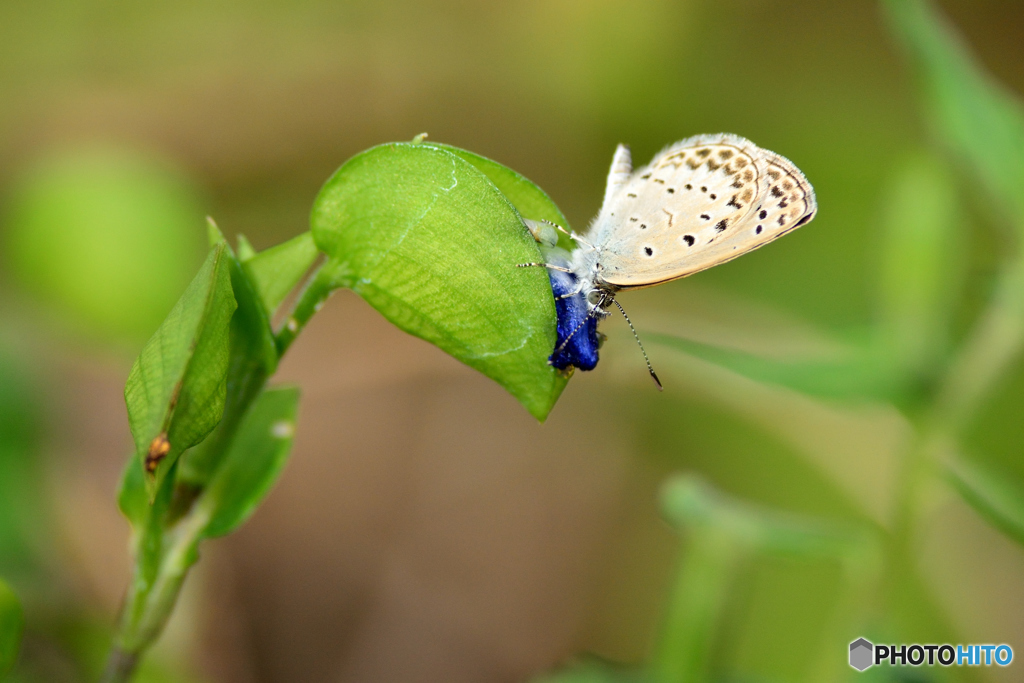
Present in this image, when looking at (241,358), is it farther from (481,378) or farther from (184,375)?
(481,378)

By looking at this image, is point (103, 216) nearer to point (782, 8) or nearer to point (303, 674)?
A: point (303, 674)

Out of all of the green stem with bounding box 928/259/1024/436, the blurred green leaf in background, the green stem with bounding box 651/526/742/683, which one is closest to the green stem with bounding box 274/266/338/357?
the green stem with bounding box 651/526/742/683

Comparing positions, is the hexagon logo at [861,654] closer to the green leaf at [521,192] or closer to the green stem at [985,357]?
the green stem at [985,357]

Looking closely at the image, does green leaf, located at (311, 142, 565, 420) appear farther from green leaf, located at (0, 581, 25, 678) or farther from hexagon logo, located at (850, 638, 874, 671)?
hexagon logo, located at (850, 638, 874, 671)

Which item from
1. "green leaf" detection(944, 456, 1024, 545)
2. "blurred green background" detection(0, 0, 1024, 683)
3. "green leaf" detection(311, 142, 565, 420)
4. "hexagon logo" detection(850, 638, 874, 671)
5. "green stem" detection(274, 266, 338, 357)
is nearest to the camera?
"green leaf" detection(311, 142, 565, 420)

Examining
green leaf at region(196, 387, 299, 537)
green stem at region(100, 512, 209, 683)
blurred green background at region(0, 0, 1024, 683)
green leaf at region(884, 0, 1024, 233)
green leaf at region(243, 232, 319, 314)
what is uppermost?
green leaf at region(243, 232, 319, 314)

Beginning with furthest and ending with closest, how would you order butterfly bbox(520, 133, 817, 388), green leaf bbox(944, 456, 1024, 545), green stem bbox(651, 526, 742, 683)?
green stem bbox(651, 526, 742, 683) → green leaf bbox(944, 456, 1024, 545) → butterfly bbox(520, 133, 817, 388)

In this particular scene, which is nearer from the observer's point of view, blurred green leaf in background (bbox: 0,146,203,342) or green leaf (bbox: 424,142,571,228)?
green leaf (bbox: 424,142,571,228)
